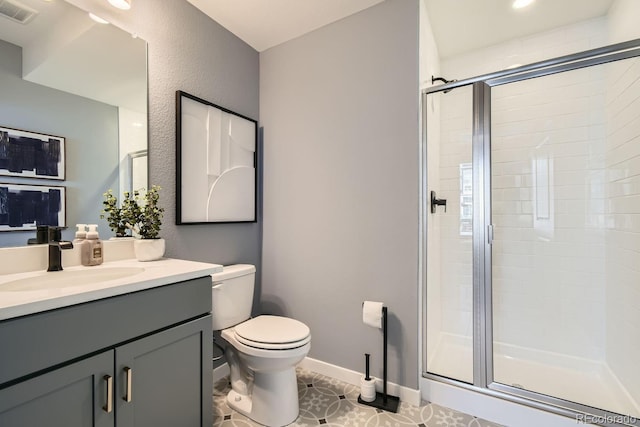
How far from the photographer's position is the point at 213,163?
1908 mm

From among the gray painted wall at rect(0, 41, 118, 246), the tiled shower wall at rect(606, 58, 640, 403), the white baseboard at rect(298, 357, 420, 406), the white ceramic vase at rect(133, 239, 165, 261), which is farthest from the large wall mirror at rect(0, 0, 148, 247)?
the tiled shower wall at rect(606, 58, 640, 403)

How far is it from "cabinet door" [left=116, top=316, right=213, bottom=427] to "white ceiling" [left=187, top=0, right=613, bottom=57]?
182cm

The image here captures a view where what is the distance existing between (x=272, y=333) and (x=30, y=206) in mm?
1194

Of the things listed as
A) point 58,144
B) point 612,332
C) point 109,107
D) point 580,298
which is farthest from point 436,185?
point 58,144

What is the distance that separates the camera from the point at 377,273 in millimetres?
1849

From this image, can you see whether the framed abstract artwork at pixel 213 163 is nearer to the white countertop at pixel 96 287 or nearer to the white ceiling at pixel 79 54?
the white ceiling at pixel 79 54

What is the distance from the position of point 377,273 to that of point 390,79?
3.87 feet

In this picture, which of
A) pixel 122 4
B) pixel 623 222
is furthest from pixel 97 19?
pixel 623 222

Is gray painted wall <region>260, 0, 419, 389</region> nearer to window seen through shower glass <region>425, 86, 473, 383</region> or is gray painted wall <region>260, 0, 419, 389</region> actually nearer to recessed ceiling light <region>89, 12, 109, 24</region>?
window seen through shower glass <region>425, 86, 473, 383</region>

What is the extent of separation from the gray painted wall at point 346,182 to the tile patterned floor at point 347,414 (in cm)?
16

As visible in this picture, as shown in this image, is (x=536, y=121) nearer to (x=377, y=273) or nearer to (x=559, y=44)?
(x=559, y=44)

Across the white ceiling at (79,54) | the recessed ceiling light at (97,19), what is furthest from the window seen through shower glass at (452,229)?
the recessed ceiling light at (97,19)

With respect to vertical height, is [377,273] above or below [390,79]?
below

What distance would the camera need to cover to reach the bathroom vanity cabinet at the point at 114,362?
80cm
